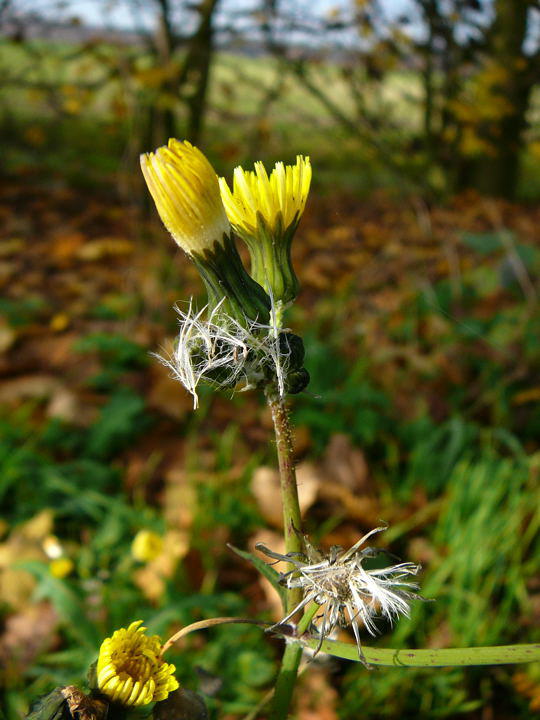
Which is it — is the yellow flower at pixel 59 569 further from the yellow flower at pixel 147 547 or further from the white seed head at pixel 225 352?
the white seed head at pixel 225 352

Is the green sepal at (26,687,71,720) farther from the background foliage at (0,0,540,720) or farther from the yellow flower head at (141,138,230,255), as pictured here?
the yellow flower head at (141,138,230,255)

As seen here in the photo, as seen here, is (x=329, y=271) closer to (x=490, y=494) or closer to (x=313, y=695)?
(x=490, y=494)

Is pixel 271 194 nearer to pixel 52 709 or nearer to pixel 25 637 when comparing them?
pixel 52 709

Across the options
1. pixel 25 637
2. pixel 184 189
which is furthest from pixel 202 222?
pixel 25 637

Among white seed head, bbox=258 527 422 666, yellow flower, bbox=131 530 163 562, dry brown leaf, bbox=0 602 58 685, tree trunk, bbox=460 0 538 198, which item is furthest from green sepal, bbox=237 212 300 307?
tree trunk, bbox=460 0 538 198

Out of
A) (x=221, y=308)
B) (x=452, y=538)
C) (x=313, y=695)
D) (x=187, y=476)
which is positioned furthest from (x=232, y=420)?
(x=221, y=308)

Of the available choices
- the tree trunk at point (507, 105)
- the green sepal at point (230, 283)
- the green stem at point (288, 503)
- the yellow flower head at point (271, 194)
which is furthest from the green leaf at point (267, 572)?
the tree trunk at point (507, 105)

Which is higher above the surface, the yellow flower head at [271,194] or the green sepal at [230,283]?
the yellow flower head at [271,194]
